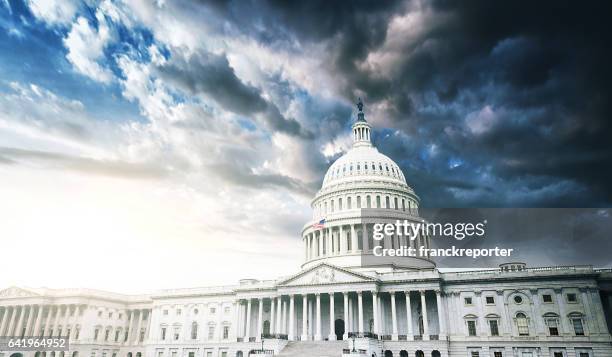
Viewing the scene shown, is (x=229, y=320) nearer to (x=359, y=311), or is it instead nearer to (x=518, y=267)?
(x=359, y=311)

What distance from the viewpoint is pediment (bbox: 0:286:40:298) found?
89.4 meters

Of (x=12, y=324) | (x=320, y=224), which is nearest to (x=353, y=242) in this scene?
(x=320, y=224)

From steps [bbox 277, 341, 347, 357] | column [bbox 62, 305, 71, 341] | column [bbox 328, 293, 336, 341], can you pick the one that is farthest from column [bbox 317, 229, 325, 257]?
column [bbox 62, 305, 71, 341]

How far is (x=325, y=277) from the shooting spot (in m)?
66.2

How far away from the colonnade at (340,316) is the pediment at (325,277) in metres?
1.76

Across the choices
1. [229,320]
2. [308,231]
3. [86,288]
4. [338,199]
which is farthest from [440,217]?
[86,288]

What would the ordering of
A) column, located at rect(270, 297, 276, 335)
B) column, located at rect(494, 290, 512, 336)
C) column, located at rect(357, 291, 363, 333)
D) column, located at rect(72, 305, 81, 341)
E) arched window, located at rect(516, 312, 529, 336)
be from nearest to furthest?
arched window, located at rect(516, 312, 529, 336) → column, located at rect(494, 290, 512, 336) → column, located at rect(357, 291, 363, 333) → column, located at rect(270, 297, 276, 335) → column, located at rect(72, 305, 81, 341)

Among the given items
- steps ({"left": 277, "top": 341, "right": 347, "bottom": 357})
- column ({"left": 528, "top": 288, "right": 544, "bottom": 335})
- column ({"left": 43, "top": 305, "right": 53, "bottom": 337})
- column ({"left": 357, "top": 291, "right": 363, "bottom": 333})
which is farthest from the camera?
column ({"left": 43, "top": 305, "right": 53, "bottom": 337})

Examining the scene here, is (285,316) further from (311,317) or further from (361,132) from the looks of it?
(361,132)

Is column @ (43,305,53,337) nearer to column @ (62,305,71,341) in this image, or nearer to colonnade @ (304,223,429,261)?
column @ (62,305,71,341)

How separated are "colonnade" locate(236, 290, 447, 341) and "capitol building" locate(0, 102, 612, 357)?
0.17 metres

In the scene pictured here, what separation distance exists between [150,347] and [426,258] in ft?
174

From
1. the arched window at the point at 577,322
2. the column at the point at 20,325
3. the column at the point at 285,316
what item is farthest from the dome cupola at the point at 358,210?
the column at the point at 20,325

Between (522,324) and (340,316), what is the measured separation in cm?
2489
